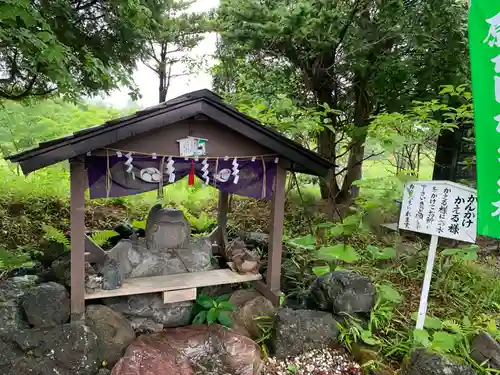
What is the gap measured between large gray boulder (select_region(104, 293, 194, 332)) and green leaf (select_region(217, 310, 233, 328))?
0.42 metres

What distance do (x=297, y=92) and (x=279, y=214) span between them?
3.98 meters

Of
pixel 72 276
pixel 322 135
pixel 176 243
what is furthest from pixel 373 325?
pixel 322 135

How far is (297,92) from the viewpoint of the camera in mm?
7719

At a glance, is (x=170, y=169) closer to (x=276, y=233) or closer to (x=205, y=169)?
(x=205, y=169)

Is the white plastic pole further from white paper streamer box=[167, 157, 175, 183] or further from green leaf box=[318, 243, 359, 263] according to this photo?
white paper streamer box=[167, 157, 175, 183]

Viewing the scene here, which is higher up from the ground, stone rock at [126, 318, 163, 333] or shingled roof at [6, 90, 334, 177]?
shingled roof at [6, 90, 334, 177]

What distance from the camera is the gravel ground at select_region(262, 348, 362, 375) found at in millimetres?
3795

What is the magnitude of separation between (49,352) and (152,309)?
3.99ft

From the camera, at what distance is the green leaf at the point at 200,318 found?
14.4 feet

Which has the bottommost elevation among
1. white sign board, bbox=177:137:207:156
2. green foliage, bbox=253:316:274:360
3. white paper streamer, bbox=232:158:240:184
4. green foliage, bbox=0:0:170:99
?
green foliage, bbox=253:316:274:360

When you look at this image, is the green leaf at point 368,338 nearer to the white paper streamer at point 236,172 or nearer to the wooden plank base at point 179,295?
the wooden plank base at point 179,295

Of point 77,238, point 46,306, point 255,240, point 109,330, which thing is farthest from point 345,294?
point 46,306

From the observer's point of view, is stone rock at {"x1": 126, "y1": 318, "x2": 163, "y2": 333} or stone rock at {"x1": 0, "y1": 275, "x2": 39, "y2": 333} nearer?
stone rock at {"x1": 0, "y1": 275, "x2": 39, "y2": 333}

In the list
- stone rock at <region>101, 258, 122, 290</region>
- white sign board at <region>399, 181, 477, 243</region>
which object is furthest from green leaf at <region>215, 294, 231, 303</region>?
white sign board at <region>399, 181, 477, 243</region>
